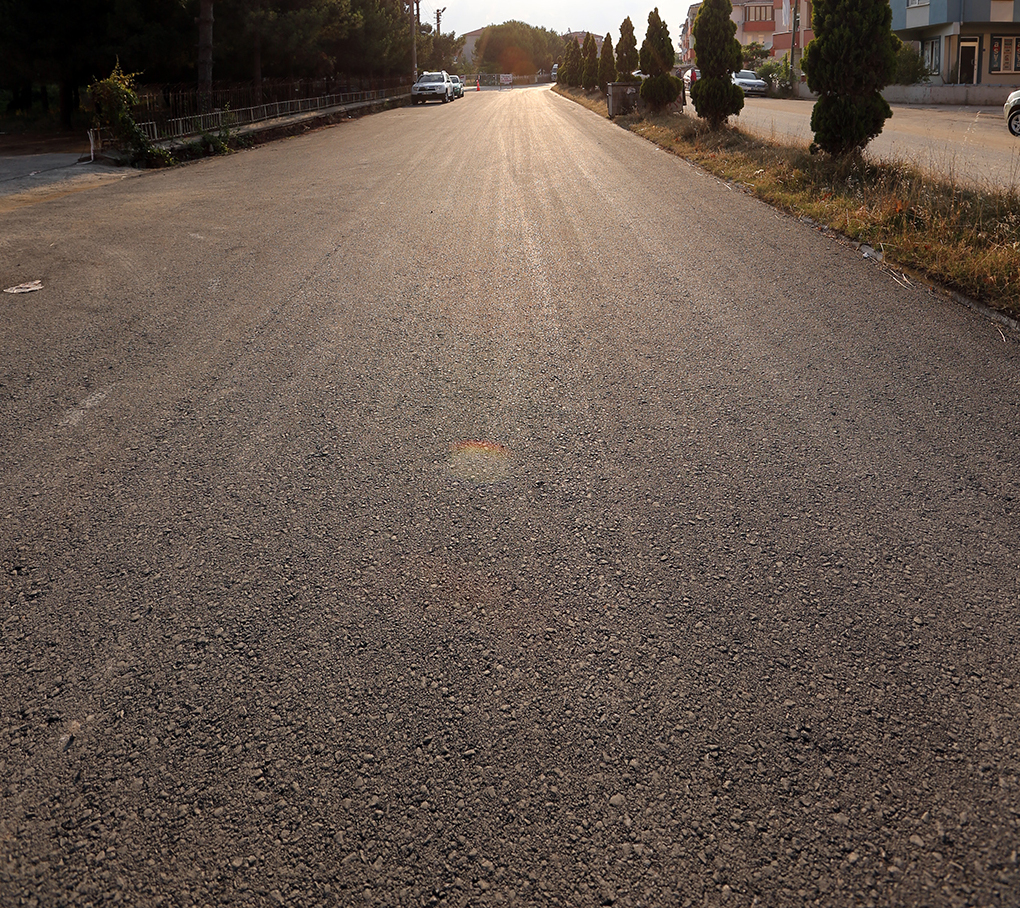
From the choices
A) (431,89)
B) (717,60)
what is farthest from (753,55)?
(717,60)

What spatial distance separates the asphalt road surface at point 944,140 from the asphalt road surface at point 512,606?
639 centimetres

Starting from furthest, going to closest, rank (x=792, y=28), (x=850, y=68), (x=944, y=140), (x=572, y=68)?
(x=572, y=68)
(x=792, y=28)
(x=944, y=140)
(x=850, y=68)

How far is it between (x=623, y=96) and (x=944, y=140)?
558 inches

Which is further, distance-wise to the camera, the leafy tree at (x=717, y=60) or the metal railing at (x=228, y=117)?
the metal railing at (x=228, y=117)

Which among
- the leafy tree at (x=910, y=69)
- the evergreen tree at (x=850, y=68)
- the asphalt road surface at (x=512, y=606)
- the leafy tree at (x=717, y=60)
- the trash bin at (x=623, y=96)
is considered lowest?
the asphalt road surface at (x=512, y=606)

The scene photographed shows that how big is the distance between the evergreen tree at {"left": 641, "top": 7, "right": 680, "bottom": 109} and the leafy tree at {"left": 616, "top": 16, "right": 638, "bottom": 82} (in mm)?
7580

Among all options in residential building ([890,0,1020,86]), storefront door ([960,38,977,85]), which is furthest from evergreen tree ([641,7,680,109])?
storefront door ([960,38,977,85])

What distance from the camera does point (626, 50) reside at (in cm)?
3519

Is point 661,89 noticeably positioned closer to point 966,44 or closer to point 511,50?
point 966,44

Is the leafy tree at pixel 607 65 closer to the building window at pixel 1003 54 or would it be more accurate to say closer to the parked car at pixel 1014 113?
the building window at pixel 1003 54

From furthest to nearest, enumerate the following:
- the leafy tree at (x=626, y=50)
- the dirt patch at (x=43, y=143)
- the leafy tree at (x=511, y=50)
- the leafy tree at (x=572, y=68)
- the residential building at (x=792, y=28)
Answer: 1. the leafy tree at (x=511, y=50)
2. the leafy tree at (x=572, y=68)
3. the residential building at (x=792, y=28)
4. the leafy tree at (x=626, y=50)
5. the dirt patch at (x=43, y=143)

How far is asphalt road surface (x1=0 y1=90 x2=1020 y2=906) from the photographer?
2170 millimetres

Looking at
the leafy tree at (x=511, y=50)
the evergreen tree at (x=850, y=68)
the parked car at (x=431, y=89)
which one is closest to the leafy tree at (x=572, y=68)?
the parked car at (x=431, y=89)

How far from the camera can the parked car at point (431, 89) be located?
4903 cm
